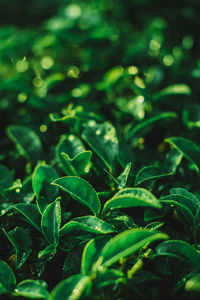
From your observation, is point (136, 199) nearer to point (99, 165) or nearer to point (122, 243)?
point (122, 243)

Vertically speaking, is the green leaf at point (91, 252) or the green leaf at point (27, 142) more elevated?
the green leaf at point (27, 142)

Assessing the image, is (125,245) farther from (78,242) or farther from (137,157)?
(137,157)

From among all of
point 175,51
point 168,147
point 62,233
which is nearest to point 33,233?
point 62,233

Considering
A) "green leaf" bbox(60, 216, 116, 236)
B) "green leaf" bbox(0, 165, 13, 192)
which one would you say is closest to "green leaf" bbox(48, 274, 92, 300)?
"green leaf" bbox(60, 216, 116, 236)

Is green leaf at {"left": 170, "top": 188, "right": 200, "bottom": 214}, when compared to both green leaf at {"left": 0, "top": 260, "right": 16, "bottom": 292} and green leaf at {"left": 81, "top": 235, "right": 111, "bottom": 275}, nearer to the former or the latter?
green leaf at {"left": 81, "top": 235, "right": 111, "bottom": 275}

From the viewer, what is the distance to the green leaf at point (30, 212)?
2.85 feet

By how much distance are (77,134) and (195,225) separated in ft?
1.82

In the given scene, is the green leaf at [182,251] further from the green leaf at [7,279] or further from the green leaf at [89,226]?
the green leaf at [7,279]

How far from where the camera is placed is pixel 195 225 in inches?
33.3

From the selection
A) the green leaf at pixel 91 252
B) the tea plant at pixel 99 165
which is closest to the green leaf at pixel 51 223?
the tea plant at pixel 99 165

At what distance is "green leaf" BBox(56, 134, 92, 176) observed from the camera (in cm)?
91

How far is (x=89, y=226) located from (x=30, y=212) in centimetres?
21

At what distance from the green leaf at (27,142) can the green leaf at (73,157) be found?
0.54 ft

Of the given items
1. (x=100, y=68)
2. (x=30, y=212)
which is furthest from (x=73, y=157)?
(x=100, y=68)
